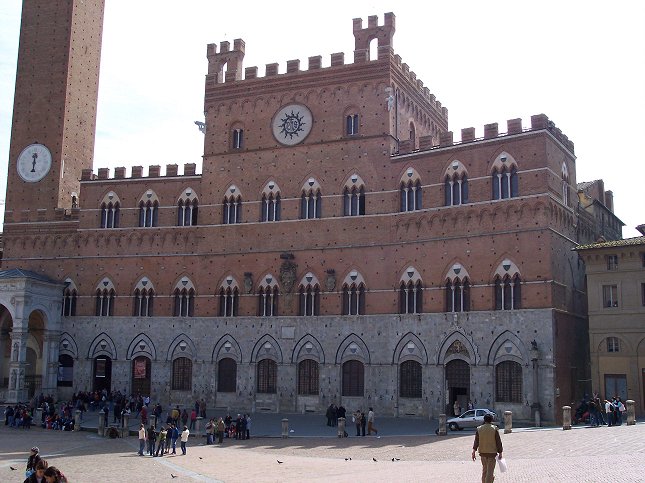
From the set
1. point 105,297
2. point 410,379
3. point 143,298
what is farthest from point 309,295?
point 105,297

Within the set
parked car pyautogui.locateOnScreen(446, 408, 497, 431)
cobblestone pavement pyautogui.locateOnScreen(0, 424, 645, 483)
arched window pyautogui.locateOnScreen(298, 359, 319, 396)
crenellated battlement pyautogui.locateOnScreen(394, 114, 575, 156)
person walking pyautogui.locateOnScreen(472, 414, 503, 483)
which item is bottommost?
cobblestone pavement pyautogui.locateOnScreen(0, 424, 645, 483)

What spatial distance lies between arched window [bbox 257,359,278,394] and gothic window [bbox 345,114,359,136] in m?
13.5

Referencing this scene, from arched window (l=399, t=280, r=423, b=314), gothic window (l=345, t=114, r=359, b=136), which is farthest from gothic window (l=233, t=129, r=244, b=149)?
arched window (l=399, t=280, r=423, b=314)

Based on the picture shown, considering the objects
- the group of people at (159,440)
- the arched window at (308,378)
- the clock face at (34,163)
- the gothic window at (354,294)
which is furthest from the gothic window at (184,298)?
the group of people at (159,440)

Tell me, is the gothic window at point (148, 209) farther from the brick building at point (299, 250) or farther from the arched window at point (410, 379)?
the arched window at point (410, 379)

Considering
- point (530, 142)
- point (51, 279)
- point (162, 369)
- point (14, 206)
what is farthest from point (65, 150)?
point (530, 142)

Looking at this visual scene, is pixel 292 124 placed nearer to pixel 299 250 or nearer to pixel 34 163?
pixel 299 250

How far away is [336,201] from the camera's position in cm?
4103

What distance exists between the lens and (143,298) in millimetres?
44844

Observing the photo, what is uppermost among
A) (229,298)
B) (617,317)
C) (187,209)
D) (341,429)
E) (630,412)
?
(187,209)

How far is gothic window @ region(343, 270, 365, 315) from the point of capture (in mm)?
39562

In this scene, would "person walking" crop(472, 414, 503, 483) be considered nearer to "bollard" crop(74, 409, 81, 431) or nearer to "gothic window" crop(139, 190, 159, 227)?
"bollard" crop(74, 409, 81, 431)

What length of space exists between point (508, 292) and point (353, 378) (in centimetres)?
942

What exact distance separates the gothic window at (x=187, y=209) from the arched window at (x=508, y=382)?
20057 mm
